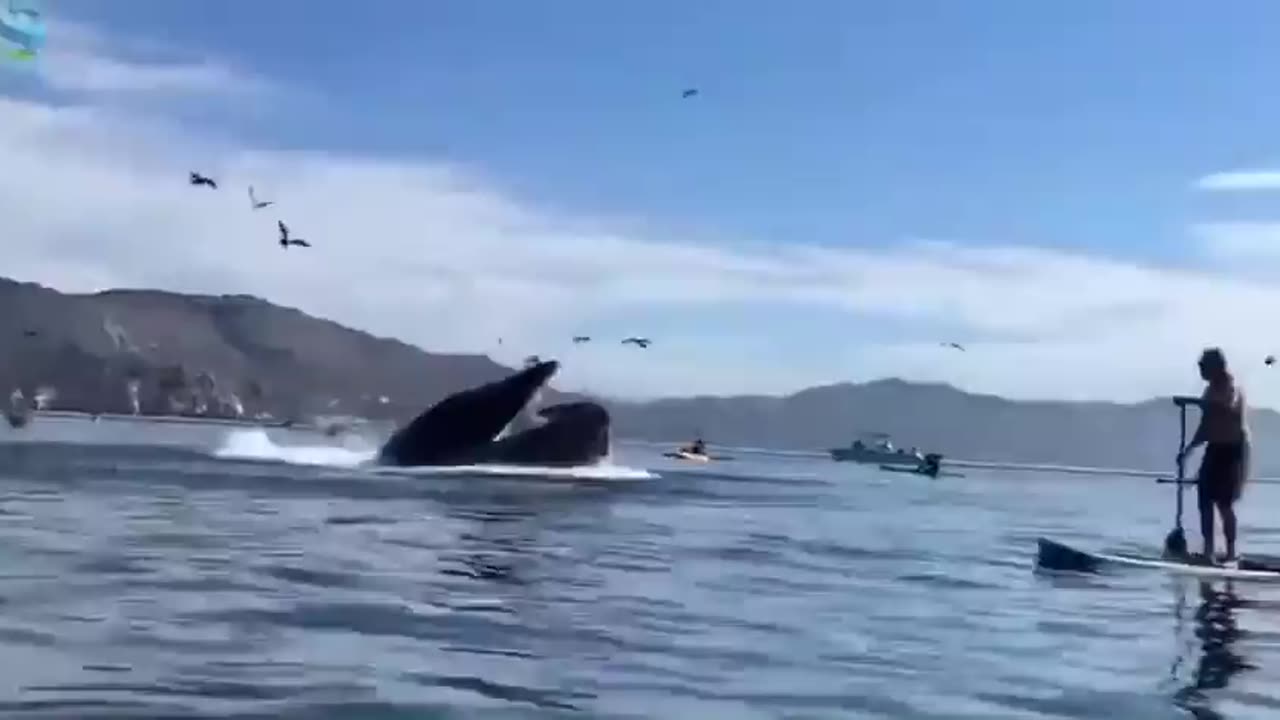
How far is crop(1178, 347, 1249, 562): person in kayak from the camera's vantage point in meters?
24.9

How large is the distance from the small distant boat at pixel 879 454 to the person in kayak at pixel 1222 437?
116 metres

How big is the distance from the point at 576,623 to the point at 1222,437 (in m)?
12.0

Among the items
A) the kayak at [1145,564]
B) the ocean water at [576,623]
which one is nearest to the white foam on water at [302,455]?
the ocean water at [576,623]

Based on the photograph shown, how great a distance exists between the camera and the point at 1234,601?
72.6ft

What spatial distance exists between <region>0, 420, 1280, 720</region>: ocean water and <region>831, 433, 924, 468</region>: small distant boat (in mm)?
113824

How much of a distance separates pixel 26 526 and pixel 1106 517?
36270 mm

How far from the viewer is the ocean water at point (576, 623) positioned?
42.7 ft

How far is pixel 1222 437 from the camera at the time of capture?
24.9m

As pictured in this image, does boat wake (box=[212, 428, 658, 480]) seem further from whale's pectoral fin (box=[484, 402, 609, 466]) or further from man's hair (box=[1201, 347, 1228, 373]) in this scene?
man's hair (box=[1201, 347, 1228, 373])

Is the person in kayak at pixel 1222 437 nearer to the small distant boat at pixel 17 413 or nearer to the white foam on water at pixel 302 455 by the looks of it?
the white foam on water at pixel 302 455

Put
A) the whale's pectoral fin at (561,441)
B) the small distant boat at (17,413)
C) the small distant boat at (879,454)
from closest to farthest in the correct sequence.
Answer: the whale's pectoral fin at (561,441), the small distant boat at (17,413), the small distant boat at (879,454)

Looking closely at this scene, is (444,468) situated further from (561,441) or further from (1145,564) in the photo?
(1145,564)

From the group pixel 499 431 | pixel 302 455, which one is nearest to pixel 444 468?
pixel 499 431

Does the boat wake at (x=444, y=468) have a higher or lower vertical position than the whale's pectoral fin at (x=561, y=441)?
A: lower
